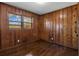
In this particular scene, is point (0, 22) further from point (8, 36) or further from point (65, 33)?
point (65, 33)

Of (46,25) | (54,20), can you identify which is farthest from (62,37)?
(46,25)

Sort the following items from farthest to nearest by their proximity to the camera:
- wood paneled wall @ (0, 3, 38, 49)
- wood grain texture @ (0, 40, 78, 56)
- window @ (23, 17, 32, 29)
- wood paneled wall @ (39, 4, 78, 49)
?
window @ (23, 17, 32, 29)
wood paneled wall @ (39, 4, 78, 49)
wood paneled wall @ (0, 3, 38, 49)
wood grain texture @ (0, 40, 78, 56)

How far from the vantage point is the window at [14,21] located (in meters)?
3.92

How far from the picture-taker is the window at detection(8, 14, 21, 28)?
12.9ft

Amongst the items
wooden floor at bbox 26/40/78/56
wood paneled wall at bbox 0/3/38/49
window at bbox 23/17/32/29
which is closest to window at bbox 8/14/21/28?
wood paneled wall at bbox 0/3/38/49

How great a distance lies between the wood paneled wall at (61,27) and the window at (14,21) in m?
2.12

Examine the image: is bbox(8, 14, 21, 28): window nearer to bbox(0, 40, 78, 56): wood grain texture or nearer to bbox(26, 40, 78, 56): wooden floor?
bbox(0, 40, 78, 56): wood grain texture

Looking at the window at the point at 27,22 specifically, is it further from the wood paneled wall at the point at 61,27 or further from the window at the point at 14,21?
the wood paneled wall at the point at 61,27

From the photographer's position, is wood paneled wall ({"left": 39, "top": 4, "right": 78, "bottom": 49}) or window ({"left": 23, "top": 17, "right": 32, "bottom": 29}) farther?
window ({"left": 23, "top": 17, "right": 32, "bottom": 29})

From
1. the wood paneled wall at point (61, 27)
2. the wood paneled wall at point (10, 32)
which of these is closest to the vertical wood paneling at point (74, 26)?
the wood paneled wall at point (61, 27)

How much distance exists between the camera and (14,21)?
4145mm

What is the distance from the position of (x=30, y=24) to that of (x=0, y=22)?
7.45 feet

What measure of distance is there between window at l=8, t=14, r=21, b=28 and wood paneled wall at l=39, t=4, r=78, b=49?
83.6 inches

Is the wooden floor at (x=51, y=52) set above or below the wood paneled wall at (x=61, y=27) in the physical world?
below
